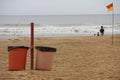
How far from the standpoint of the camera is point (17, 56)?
9.77 m

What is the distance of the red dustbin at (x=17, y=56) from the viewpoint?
970 centimetres

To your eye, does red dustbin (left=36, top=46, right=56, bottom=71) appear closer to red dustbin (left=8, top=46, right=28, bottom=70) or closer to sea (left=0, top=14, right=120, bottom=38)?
red dustbin (left=8, top=46, right=28, bottom=70)

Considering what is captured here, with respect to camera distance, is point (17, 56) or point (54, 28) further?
point (54, 28)

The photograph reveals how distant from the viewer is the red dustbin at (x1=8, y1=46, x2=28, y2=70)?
9695 millimetres

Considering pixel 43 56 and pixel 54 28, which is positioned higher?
pixel 54 28

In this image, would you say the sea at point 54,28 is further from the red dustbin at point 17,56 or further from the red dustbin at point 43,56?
the red dustbin at point 17,56

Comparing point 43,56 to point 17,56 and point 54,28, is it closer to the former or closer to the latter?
point 17,56

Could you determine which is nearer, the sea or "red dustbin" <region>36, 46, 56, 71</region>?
"red dustbin" <region>36, 46, 56, 71</region>

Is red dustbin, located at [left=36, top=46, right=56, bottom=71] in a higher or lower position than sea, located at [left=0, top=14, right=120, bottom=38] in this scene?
lower

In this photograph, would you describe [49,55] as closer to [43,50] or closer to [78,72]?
[43,50]

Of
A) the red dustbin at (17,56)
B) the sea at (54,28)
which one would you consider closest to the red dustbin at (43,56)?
the red dustbin at (17,56)

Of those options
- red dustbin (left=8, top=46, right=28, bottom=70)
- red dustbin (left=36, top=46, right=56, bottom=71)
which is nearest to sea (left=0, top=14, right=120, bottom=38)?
red dustbin (left=36, top=46, right=56, bottom=71)

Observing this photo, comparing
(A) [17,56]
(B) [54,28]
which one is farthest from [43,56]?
(B) [54,28]

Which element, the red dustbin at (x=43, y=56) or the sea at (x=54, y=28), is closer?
the red dustbin at (x=43, y=56)
